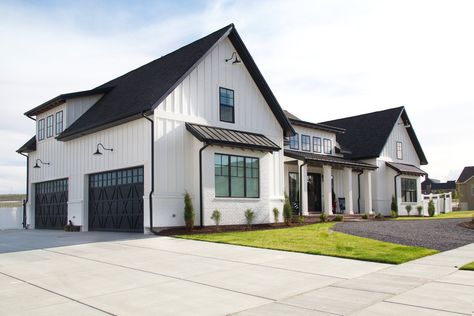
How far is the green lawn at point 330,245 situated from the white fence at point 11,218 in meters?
16.5

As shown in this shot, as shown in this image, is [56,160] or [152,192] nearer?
[152,192]

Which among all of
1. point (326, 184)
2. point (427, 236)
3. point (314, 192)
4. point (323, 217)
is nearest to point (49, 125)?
point (323, 217)

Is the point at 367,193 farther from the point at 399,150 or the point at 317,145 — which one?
the point at 399,150

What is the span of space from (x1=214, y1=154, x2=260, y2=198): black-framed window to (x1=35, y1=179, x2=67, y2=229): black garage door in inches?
366

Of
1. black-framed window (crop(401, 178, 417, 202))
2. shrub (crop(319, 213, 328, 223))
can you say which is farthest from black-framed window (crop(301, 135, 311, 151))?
black-framed window (crop(401, 178, 417, 202))

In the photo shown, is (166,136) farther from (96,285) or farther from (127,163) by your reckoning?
(96,285)

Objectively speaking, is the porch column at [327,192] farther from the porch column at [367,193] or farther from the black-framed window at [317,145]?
the porch column at [367,193]

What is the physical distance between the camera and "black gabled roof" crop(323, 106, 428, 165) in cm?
3303

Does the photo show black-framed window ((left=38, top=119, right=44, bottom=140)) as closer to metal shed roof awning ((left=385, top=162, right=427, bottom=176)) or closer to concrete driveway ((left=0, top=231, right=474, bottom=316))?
concrete driveway ((left=0, top=231, right=474, bottom=316))

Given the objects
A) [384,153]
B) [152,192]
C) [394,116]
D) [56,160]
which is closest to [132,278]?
[152,192]

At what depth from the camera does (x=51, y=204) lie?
25.7 metres

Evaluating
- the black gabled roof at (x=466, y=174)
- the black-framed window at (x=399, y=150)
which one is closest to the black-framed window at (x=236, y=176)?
the black-framed window at (x=399, y=150)

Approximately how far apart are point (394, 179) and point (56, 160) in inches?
866

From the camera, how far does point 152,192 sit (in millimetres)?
17672
